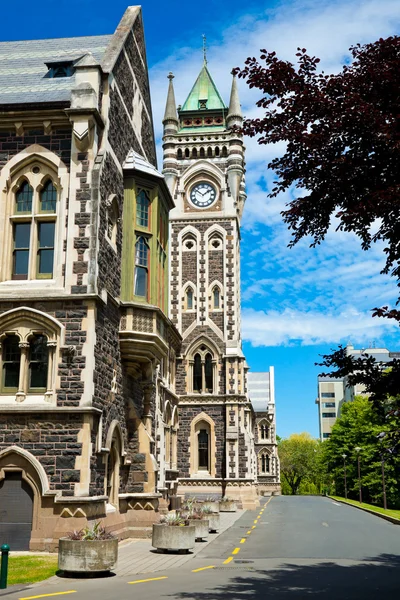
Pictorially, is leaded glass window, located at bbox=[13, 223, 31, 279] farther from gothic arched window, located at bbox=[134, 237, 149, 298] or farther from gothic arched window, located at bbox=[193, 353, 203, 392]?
gothic arched window, located at bbox=[193, 353, 203, 392]

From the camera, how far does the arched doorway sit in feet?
53.9

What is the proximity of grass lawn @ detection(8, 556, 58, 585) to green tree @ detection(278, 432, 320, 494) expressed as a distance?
325 feet

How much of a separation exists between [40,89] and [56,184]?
3604 mm

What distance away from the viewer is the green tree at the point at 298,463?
11194 cm

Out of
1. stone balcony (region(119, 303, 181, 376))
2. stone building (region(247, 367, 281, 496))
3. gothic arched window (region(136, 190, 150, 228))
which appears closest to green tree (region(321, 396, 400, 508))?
stone building (region(247, 367, 281, 496))

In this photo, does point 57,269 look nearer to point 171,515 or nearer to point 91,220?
point 91,220

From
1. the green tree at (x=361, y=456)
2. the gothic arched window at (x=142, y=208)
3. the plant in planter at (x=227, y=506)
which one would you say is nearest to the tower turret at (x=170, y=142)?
the plant in planter at (x=227, y=506)

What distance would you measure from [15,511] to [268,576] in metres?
6.92

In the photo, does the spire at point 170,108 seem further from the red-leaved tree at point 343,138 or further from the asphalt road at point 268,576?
the red-leaved tree at point 343,138

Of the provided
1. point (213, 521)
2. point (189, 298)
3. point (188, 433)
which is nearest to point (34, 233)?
point (213, 521)

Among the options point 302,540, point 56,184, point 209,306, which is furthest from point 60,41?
point 209,306

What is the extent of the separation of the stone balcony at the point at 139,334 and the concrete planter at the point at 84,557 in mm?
8290

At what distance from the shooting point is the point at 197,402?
45.9m

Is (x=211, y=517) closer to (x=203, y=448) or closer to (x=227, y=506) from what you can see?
(x=227, y=506)
